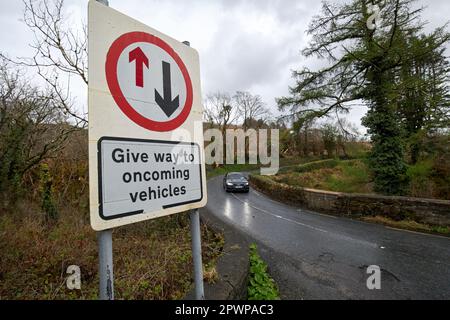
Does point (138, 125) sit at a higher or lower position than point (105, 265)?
higher

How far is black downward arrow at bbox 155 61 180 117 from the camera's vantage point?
55.7 inches

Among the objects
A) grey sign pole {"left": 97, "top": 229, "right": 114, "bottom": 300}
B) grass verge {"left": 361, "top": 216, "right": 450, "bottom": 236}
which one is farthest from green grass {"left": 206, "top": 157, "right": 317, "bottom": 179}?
grey sign pole {"left": 97, "top": 229, "right": 114, "bottom": 300}

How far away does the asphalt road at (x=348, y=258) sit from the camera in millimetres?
3793

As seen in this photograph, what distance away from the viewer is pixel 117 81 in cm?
122

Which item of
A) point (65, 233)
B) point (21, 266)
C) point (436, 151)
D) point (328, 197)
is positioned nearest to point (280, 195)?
point (328, 197)

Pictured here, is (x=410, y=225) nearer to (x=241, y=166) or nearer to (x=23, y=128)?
(x=23, y=128)

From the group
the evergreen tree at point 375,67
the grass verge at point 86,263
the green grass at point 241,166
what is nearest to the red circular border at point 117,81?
the grass verge at point 86,263

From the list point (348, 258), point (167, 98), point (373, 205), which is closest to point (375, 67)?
point (373, 205)

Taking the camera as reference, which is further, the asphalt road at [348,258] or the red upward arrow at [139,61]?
the asphalt road at [348,258]

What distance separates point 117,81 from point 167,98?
32cm

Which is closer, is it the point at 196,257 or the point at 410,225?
the point at 196,257

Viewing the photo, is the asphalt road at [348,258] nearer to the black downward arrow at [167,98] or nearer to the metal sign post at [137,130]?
the metal sign post at [137,130]

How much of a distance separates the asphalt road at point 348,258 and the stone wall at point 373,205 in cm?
115

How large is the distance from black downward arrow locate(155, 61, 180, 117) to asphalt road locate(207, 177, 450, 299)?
11.6 ft
